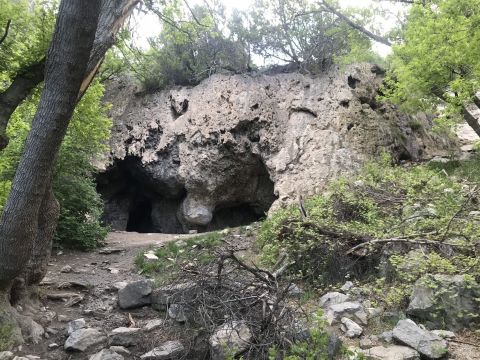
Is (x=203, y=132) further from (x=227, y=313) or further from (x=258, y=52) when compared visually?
(x=227, y=313)

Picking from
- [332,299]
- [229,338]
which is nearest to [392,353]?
[332,299]

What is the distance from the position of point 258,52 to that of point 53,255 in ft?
33.5

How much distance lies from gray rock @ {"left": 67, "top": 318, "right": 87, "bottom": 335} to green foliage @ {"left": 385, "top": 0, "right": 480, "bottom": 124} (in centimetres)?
814

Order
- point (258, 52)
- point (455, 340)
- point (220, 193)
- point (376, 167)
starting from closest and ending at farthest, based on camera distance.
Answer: point (455, 340) → point (376, 167) → point (220, 193) → point (258, 52)

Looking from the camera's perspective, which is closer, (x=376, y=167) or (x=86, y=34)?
(x=86, y=34)

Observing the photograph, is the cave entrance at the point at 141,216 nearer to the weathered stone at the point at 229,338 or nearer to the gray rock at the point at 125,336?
the gray rock at the point at 125,336

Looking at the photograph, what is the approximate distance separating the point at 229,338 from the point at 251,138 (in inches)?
382

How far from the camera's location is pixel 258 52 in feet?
47.5

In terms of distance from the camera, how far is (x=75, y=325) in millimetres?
4645

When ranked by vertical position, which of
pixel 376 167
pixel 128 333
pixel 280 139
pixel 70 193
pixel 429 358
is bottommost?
pixel 128 333

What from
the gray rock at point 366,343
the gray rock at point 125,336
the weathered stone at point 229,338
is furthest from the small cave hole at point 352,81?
the weathered stone at point 229,338

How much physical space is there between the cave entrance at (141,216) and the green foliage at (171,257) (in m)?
7.77

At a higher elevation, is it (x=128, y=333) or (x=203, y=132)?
(x=203, y=132)

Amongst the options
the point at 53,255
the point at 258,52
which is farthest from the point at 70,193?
the point at 258,52
